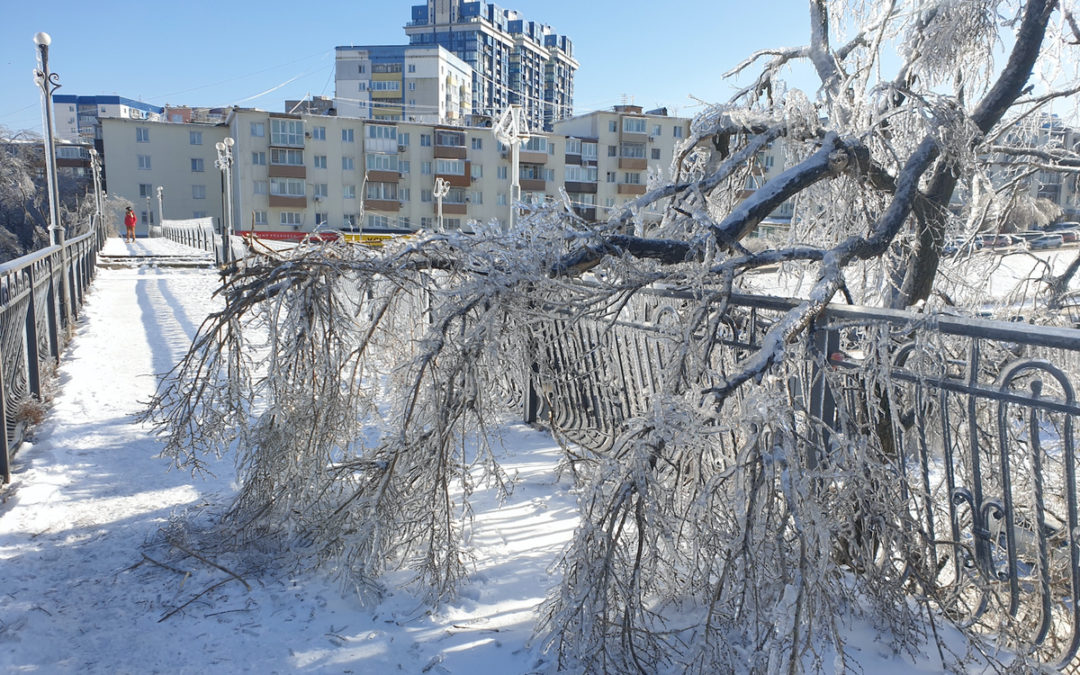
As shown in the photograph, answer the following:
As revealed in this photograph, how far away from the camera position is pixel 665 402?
2.24 m

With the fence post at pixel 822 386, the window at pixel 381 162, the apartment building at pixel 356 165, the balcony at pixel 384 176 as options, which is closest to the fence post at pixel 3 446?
the fence post at pixel 822 386

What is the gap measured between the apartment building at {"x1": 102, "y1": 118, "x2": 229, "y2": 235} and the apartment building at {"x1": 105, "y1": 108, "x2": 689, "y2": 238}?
0.09 meters

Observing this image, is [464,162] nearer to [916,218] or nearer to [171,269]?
[171,269]

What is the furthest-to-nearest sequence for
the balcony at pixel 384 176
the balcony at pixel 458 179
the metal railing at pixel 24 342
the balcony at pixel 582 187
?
the balcony at pixel 582 187
the balcony at pixel 458 179
the balcony at pixel 384 176
the metal railing at pixel 24 342

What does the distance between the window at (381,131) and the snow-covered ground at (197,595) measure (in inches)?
2108

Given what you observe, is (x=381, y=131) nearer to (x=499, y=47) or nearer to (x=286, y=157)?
(x=286, y=157)

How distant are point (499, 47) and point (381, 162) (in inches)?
3869

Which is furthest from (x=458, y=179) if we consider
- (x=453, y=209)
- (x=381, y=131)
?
(x=381, y=131)

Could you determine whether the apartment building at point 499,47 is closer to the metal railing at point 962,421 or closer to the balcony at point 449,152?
the balcony at point 449,152

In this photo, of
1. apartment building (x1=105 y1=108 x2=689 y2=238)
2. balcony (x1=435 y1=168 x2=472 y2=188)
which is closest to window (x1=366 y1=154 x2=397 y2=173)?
apartment building (x1=105 y1=108 x2=689 y2=238)

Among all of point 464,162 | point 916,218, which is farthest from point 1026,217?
point 464,162

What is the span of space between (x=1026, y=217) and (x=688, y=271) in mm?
7210

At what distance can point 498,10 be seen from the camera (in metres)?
142

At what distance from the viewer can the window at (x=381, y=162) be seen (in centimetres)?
5547
